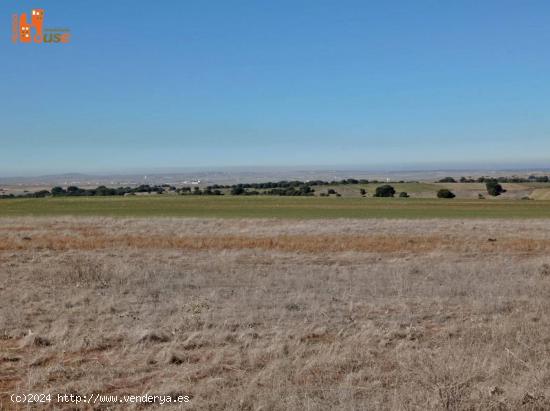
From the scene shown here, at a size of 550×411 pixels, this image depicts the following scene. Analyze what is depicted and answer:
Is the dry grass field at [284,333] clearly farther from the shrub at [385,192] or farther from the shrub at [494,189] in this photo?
the shrub at [494,189]

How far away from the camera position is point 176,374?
308 inches

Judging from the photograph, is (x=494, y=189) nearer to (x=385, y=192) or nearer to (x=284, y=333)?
(x=385, y=192)

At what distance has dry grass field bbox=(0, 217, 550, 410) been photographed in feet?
23.1

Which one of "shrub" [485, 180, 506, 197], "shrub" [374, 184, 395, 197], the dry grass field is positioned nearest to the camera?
the dry grass field

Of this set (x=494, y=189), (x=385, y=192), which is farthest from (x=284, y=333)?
(x=494, y=189)

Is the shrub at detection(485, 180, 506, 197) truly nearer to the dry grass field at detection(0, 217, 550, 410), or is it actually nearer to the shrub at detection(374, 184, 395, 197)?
the shrub at detection(374, 184, 395, 197)

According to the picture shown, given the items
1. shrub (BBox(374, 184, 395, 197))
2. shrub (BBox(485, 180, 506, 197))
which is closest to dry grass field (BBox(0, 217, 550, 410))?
shrub (BBox(374, 184, 395, 197))

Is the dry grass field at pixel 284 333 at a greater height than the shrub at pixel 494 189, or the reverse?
the dry grass field at pixel 284 333

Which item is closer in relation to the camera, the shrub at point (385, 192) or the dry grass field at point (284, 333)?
the dry grass field at point (284, 333)

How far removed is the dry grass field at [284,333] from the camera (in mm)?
7039

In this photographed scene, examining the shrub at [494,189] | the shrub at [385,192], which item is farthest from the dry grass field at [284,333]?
the shrub at [494,189]

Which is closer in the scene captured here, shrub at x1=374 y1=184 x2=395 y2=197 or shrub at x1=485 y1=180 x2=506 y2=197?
shrub at x1=374 y1=184 x2=395 y2=197

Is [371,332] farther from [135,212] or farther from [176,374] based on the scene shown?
[135,212]

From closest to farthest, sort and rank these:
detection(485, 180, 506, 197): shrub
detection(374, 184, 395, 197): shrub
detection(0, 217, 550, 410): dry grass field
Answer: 1. detection(0, 217, 550, 410): dry grass field
2. detection(374, 184, 395, 197): shrub
3. detection(485, 180, 506, 197): shrub
